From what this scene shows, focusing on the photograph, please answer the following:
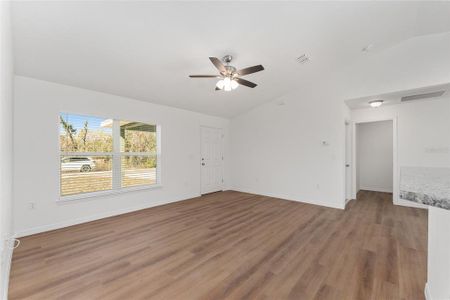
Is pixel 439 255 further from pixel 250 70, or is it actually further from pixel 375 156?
pixel 375 156

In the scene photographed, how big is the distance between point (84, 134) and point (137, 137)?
105 centimetres

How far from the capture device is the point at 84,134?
3.72m

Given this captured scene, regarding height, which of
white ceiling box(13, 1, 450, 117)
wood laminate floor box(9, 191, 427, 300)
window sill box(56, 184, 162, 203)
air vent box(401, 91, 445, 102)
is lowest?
wood laminate floor box(9, 191, 427, 300)

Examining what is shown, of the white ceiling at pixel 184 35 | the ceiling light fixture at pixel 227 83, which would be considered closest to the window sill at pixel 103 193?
the white ceiling at pixel 184 35

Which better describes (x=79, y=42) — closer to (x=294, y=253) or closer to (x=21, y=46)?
(x=21, y=46)

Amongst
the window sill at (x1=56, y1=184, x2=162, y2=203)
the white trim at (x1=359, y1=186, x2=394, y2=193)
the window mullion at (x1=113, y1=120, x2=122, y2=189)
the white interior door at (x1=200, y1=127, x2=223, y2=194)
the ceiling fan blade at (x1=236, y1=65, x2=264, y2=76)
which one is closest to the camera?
the ceiling fan blade at (x1=236, y1=65, x2=264, y2=76)

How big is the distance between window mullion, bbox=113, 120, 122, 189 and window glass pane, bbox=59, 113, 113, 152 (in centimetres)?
8

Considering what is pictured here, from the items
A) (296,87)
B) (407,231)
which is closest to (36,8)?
(296,87)

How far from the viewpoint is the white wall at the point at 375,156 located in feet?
20.0

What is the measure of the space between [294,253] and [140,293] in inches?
74.6

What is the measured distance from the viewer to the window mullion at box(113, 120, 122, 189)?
4.11m

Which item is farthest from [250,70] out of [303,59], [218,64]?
[303,59]

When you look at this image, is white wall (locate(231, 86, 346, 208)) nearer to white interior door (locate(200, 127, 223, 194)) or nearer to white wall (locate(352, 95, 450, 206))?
white interior door (locate(200, 127, 223, 194))

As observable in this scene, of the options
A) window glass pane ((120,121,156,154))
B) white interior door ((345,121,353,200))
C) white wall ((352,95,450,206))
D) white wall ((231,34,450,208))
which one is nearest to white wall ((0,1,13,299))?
window glass pane ((120,121,156,154))
